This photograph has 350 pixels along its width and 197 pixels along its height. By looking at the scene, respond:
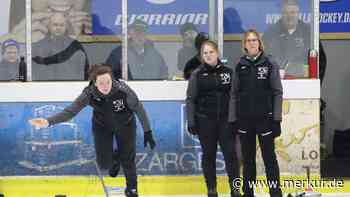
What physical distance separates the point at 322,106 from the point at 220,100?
2721 millimetres

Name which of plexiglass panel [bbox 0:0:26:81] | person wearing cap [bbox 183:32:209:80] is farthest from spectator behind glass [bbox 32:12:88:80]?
person wearing cap [bbox 183:32:209:80]

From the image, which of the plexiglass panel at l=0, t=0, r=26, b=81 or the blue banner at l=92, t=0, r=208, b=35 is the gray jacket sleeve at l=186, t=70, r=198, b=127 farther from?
the plexiglass panel at l=0, t=0, r=26, b=81

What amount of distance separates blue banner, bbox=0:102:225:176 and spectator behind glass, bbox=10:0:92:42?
0.86 metres

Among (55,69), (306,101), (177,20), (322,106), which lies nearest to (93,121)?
(55,69)

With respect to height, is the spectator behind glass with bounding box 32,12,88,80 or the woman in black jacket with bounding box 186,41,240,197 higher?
the spectator behind glass with bounding box 32,12,88,80

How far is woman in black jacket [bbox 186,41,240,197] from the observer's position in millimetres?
7988

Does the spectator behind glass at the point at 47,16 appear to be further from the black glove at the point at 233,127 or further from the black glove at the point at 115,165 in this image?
the black glove at the point at 233,127

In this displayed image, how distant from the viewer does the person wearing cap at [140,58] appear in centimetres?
884

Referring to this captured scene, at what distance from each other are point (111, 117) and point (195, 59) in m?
1.42

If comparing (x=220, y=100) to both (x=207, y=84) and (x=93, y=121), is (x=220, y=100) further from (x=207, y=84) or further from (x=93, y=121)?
(x=93, y=121)

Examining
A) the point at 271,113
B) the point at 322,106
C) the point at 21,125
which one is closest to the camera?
the point at 271,113

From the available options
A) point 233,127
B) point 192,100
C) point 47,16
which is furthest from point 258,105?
point 47,16

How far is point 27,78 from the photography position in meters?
8.80

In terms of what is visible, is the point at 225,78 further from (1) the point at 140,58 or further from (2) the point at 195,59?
(1) the point at 140,58
